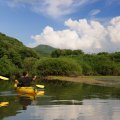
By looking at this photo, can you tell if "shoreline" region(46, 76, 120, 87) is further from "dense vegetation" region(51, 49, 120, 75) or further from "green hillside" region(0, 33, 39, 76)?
"dense vegetation" region(51, 49, 120, 75)

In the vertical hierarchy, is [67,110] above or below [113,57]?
below

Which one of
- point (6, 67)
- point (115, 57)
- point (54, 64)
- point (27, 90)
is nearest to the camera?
point (27, 90)

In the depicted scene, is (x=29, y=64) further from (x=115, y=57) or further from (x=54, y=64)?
(x=115, y=57)

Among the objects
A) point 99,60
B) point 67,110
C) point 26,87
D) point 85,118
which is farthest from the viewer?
point 99,60

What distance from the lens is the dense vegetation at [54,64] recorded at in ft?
248

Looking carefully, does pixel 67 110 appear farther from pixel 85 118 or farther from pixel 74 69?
pixel 74 69

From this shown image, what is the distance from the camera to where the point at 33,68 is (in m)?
77.8

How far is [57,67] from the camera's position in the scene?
75812 mm

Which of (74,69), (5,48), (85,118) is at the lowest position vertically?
(85,118)

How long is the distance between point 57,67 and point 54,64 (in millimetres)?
999

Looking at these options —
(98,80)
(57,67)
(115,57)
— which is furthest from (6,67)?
(115,57)

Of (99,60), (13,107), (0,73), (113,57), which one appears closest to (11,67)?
(0,73)

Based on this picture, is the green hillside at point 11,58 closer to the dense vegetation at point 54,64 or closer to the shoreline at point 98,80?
the dense vegetation at point 54,64

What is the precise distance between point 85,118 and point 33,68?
59.9 m
